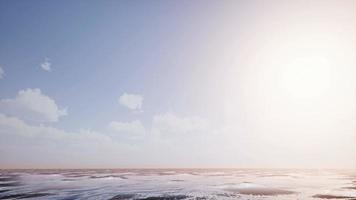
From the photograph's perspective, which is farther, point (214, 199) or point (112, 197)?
point (112, 197)

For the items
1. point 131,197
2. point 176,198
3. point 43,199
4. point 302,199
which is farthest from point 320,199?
point 43,199

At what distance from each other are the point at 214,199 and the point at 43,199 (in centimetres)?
1754

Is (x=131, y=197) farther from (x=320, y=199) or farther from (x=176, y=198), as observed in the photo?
(x=320, y=199)

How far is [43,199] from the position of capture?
108 feet

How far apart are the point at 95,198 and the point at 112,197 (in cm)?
187

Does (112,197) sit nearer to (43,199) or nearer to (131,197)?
(131,197)

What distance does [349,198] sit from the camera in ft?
109

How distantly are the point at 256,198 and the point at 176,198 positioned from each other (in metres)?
8.45

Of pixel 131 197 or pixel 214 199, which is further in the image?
pixel 131 197

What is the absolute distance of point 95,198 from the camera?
34000 millimetres

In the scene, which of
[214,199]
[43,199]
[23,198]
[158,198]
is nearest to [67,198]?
[43,199]

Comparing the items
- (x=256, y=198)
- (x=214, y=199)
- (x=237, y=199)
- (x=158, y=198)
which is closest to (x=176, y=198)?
(x=158, y=198)

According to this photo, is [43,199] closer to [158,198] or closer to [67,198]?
[67,198]

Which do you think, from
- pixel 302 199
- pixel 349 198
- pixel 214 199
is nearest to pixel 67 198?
pixel 214 199
